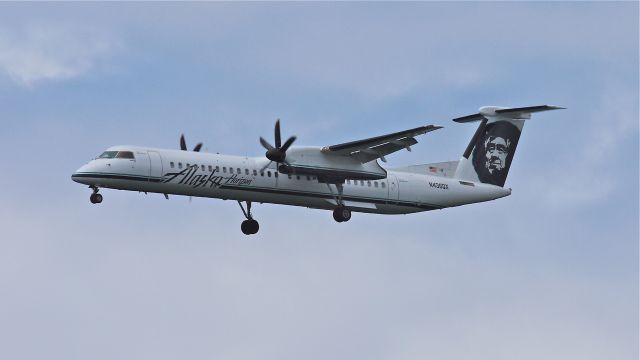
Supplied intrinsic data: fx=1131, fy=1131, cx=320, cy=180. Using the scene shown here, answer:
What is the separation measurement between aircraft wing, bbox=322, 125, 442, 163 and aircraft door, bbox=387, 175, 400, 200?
1.51 metres

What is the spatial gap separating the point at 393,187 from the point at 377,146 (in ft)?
8.34

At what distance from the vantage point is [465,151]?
44.2 m

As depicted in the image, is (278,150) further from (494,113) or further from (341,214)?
(494,113)

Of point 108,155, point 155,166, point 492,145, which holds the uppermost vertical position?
point 492,145

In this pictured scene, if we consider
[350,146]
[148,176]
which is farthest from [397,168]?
[148,176]

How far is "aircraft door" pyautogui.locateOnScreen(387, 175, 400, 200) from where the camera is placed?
136 ft

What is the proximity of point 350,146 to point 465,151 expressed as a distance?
22.3 ft

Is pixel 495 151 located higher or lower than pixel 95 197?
higher

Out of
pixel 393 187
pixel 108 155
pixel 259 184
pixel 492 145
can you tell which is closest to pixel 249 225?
pixel 259 184

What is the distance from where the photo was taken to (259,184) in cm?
3872

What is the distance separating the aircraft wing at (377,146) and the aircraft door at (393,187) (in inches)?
59.4

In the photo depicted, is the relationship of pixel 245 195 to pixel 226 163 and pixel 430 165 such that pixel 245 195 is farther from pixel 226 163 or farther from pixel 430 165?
pixel 430 165

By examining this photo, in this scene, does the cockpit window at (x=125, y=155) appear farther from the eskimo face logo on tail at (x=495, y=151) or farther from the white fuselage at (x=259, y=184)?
the eskimo face logo on tail at (x=495, y=151)

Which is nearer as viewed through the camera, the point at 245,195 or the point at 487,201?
the point at 245,195
